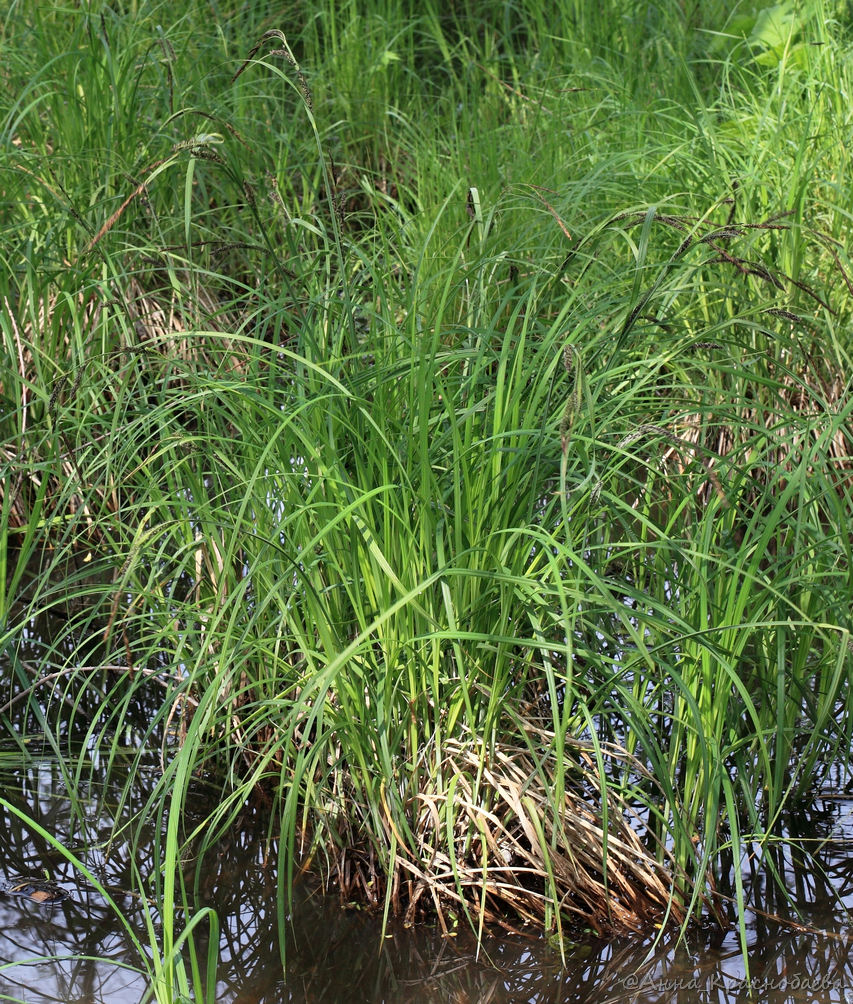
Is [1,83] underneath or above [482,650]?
above

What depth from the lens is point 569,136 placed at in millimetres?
3750

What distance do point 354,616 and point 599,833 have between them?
51 centimetres

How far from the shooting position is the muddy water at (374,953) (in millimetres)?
1678

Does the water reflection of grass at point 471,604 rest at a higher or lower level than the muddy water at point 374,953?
higher

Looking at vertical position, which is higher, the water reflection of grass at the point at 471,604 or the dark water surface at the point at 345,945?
the water reflection of grass at the point at 471,604

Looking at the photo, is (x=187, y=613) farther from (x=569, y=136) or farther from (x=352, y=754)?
(x=569, y=136)

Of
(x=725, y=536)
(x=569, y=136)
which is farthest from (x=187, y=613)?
(x=569, y=136)

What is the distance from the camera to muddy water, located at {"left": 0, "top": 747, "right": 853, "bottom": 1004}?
168 cm

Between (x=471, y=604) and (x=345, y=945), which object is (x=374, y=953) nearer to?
(x=345, y=945)

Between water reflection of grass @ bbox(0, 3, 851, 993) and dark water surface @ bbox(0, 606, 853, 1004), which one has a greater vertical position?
Answer: water reflection of grass @ bbox(0, 3, 851, 993)

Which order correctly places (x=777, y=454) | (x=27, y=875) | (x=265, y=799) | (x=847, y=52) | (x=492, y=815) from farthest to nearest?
1. (x=847, y=52)
2. (x=777, y=454)
3. (x=265, y=799)
4. (x=27, y=875)
5. (x=492, y=815)

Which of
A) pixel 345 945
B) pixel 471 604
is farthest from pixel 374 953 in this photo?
pixel 471 604

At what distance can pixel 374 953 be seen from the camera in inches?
68.7

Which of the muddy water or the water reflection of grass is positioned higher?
the water reflection of grass
